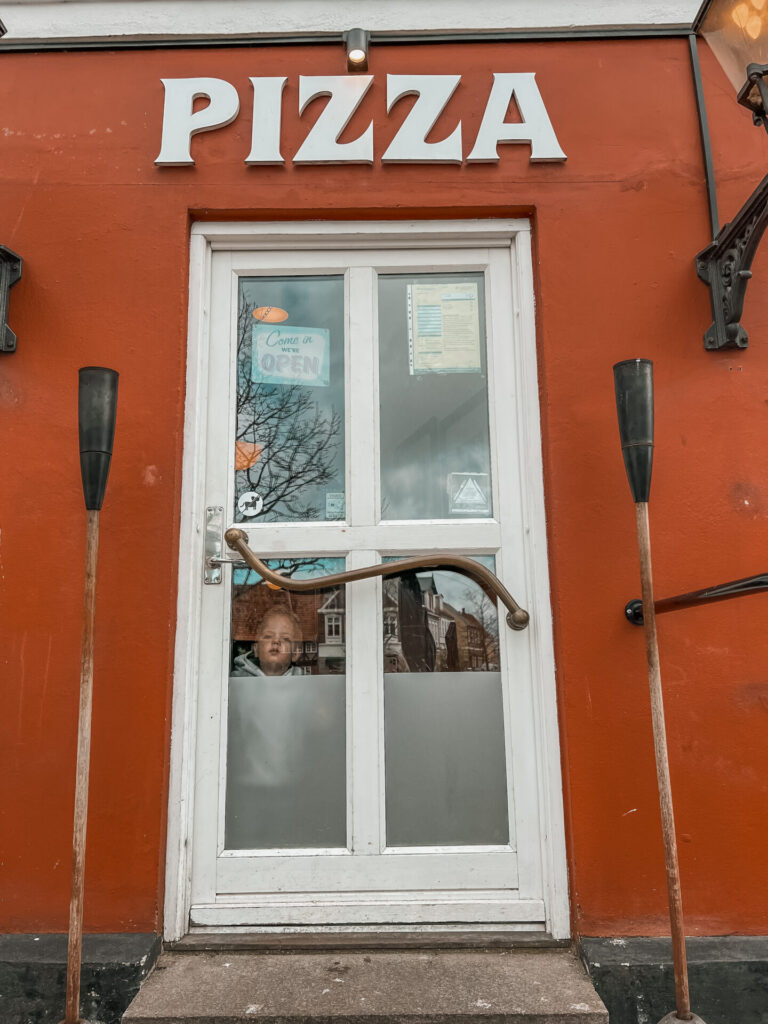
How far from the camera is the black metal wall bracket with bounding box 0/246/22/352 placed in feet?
8.29

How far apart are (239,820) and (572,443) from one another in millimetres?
1645

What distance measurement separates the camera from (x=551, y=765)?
7.83ft

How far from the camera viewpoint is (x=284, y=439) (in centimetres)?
268

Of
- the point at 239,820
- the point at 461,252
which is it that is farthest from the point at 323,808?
the point at 461,252

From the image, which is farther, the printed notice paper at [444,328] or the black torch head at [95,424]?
the printed notice paper at [444,328]

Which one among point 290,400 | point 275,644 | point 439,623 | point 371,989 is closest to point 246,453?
point 290,400

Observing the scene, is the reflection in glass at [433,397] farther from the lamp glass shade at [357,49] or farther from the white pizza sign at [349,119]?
the lamp glass shade at [357,49]

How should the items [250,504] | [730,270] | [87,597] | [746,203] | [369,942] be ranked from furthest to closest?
[250,504] < [730,270] < [746,203] < [369,942] < [87,597]

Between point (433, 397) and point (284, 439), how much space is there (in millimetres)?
555

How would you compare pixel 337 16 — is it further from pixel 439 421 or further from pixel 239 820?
pixel 239 820

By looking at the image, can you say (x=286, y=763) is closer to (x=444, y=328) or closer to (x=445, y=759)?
(x=445, y=759)

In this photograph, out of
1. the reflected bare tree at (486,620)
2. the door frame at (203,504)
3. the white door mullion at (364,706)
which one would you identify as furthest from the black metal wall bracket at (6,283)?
the reflected bare tree at (486,620)

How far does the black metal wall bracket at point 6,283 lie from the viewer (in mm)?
2525

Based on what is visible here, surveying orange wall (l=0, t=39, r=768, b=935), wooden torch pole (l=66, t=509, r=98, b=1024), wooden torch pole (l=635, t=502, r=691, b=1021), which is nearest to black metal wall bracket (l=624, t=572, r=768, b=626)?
wooden torch pole (l=635, t=502, r=691, b=1021)
